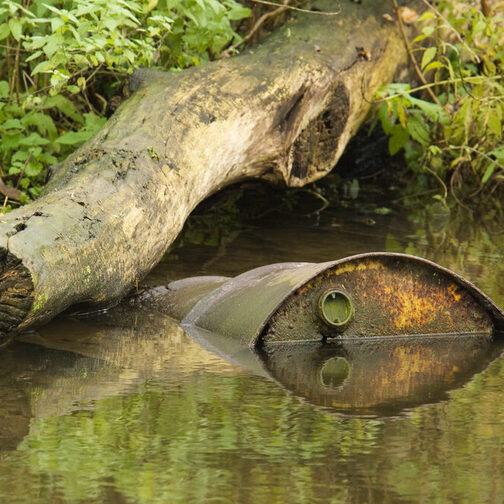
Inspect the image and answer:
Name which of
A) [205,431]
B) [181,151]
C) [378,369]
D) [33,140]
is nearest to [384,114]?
[181,151]

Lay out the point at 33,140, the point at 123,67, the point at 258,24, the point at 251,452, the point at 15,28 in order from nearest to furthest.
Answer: the point at 251,452 < the point at 15,28 < the point at 33,140 < the point at 123,67 < the point at 258,24

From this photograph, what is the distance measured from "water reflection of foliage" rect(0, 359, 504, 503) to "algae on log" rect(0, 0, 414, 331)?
712 millimetres

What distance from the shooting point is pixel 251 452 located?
100 inches

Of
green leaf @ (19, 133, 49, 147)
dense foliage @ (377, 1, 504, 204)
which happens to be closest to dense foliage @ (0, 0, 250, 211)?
green leaf @ (19, 133, 49, 147)

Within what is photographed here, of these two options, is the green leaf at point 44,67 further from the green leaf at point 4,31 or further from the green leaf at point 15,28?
the green leaf at point 4,31

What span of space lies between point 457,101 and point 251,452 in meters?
4.56

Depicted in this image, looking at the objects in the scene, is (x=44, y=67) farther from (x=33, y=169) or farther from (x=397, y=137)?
(x=397, y=137)

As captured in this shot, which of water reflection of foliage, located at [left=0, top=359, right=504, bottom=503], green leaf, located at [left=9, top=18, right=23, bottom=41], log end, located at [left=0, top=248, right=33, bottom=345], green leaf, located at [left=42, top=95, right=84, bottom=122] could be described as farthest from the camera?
green leaf, located at [left=42, top=95, right=84, bottom=122]

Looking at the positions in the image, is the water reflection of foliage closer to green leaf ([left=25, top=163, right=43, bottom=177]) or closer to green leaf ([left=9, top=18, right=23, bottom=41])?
green leaf ([left=9, top=18, right=23, bottom=41])

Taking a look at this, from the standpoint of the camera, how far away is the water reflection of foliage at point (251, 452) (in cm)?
229

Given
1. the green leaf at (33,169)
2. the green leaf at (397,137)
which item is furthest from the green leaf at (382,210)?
the green leaf at (33,169)

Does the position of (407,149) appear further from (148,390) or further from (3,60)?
(148,390)

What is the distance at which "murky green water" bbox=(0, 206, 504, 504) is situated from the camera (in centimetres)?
231

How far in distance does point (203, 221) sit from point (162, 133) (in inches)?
71.0
